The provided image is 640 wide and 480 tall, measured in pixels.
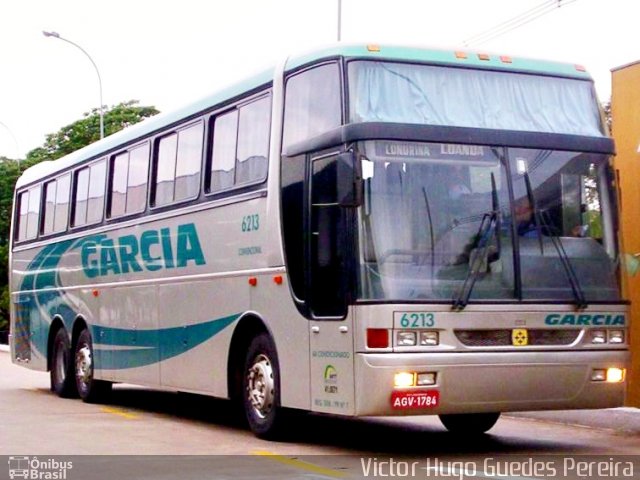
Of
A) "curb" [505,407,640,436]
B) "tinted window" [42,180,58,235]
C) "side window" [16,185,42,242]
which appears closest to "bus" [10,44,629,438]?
"curb" [505,407,640,436]

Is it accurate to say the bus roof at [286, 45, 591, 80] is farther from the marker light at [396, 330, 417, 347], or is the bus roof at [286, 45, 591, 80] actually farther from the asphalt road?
the asphalt road

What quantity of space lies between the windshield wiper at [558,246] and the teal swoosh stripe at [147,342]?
357cm

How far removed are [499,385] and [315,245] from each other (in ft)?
6.80

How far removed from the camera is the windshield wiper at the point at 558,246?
11266 mm

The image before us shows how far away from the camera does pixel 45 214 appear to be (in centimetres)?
2102

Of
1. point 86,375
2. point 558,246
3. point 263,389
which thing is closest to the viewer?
point 558,246

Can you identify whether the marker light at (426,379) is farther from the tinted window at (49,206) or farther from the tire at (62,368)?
the tinted window at (49,206)

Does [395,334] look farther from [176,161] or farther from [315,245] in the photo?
[176,161]

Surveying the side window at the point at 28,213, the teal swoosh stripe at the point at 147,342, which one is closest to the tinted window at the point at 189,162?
the teal swoosh stripe at the point at 147,342

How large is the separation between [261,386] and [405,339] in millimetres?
2522

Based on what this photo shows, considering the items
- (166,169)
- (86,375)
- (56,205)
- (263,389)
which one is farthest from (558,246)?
(56,205)

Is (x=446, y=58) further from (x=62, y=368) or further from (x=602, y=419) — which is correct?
(x=62, y=368)

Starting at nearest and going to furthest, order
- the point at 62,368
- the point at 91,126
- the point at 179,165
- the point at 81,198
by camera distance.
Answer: the point at 179,165, the point at 81,198, the point at 62,368, the point at 91,126

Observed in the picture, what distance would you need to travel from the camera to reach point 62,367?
19.6m
